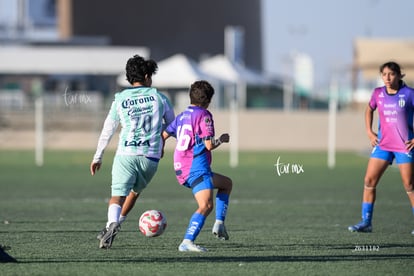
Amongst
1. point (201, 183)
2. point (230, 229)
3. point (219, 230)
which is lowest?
point (230, 229)

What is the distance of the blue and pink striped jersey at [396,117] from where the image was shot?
1332 centimetres

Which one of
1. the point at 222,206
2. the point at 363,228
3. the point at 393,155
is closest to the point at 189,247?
the point at 222,206

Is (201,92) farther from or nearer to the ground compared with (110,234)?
farther from the ground

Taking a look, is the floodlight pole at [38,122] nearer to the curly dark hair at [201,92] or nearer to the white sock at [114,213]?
the white sock at [114,213]

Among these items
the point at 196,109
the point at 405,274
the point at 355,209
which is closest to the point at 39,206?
the point at 355,209

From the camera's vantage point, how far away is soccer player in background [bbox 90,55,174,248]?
36.2ft

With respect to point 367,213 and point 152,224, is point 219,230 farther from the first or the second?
point 367,213

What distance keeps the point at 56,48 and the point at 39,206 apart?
44.9m

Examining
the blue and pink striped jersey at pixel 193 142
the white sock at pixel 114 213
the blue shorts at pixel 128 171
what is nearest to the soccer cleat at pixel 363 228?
the blue and pink striped jersey at pixel 193 142

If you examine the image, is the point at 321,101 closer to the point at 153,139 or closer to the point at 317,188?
the point at 317,188

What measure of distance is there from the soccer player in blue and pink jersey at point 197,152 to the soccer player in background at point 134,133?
0.27 metres

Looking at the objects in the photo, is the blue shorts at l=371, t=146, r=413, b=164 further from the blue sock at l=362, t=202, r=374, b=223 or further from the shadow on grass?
the shadow on grass

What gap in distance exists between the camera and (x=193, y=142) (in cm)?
1095

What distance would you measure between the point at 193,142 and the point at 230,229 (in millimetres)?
3149
